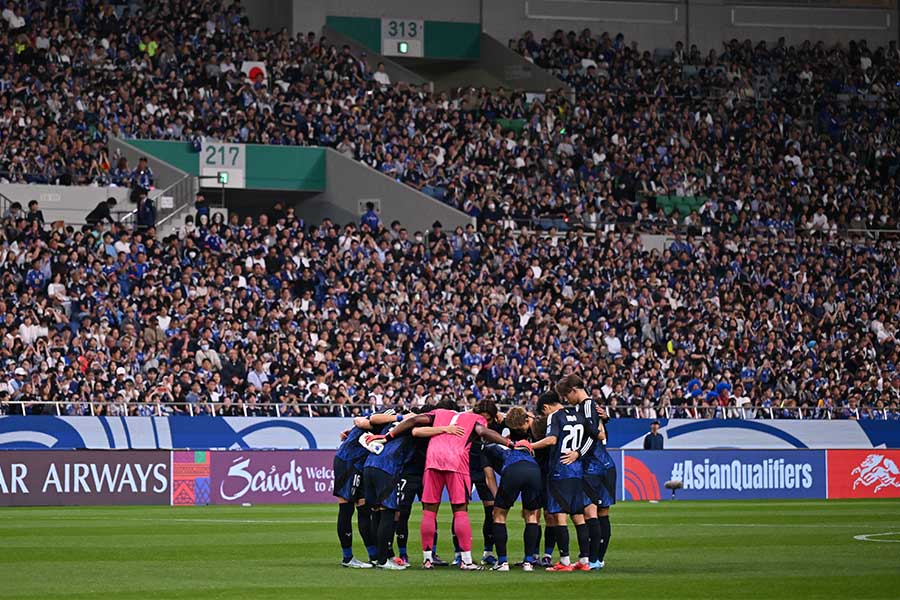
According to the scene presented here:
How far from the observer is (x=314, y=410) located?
3912cm

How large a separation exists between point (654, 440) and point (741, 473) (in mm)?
2164

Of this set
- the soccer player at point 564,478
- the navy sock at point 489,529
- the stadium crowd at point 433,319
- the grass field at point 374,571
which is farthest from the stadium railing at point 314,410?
the soccer player at point 564,478

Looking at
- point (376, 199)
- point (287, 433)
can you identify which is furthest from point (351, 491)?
point (376, 199)

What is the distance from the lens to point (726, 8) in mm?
64250

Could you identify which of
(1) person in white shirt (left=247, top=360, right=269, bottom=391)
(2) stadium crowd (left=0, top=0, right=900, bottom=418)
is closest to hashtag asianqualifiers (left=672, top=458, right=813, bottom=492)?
(2) stadium crowd (left=0, top=0, right=900, bottom=418)

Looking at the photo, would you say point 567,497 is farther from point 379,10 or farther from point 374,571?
point 379,10

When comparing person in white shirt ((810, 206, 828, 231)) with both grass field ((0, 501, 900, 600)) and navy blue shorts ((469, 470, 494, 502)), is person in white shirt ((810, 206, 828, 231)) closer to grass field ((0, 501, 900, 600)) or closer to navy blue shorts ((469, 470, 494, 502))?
grass field ((0, 501, 900, 600))

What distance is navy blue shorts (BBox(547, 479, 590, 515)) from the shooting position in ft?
57.9

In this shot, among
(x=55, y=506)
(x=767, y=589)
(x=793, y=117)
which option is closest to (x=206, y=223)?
(x=55, y=506)

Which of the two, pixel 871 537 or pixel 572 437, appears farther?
pixel 871 537

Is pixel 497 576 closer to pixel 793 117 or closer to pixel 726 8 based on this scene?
pixel 793 117

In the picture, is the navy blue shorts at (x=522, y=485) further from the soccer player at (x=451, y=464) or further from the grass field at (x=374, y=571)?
the grass field at (x=374, y=571)

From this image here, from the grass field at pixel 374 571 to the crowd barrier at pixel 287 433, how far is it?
15.2 ft

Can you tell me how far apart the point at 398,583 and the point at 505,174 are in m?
35.7
